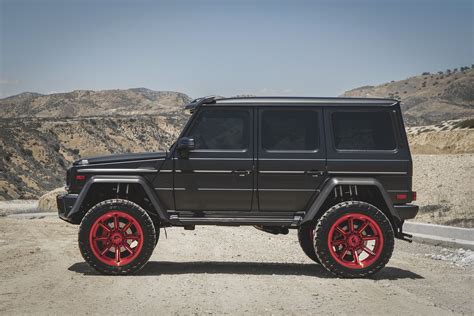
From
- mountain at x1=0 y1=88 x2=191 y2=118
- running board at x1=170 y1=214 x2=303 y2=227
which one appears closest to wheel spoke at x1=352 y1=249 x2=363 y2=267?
running board at x1=170 y1=214 x2=303 y2=227

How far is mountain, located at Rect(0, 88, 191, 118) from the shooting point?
15400cm

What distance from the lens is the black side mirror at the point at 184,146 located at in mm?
9032

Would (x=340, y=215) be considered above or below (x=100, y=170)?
below

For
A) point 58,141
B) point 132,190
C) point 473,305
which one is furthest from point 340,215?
point 58,141

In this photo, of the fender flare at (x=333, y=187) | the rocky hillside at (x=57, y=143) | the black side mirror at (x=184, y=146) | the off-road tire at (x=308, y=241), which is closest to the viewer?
the black side mirror at (x=184, y=146)

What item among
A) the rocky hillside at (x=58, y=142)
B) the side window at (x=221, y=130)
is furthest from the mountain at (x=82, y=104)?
the side window at (x=221, y=130)

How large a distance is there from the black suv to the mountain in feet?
438

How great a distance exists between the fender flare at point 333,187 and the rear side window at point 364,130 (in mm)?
498

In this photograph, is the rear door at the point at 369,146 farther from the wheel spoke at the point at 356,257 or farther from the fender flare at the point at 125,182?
the fender flare at the point at 125,182

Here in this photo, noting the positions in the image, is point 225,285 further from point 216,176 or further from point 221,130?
point 221,130

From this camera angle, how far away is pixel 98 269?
30.0 ft

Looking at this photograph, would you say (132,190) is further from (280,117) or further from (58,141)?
(58,141)

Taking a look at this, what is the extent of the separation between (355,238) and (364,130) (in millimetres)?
1479

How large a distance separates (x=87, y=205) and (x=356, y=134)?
3.81 m
